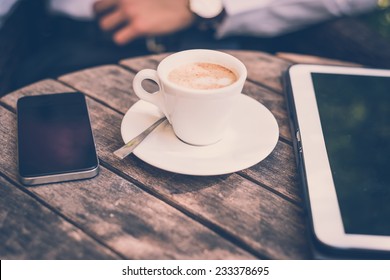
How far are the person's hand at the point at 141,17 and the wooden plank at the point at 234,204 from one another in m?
0.76

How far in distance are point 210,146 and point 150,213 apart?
0.58 feet

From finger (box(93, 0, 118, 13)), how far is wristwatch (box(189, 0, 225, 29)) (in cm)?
27

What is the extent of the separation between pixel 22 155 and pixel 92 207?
0.52 feet

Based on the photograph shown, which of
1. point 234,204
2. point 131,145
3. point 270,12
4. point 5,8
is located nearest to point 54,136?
point 131,145

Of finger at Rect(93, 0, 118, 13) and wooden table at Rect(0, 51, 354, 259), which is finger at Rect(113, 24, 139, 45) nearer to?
finger at Rect(93, 0, 118, 13)

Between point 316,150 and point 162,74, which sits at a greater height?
point 162,74

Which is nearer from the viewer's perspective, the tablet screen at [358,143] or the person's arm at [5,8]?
the tablet screen at [358,143]

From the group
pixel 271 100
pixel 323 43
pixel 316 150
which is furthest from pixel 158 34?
pixel 316 150

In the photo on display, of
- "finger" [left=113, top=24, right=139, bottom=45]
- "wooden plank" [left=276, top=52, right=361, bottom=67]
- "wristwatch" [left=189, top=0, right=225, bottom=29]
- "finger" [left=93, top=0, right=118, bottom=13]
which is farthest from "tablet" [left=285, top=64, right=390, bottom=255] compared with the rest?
"finger" [left=93, top=0, right=118, bottom=13]

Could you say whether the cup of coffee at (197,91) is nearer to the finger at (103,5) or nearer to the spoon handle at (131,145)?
the spoon handle at (131,145)

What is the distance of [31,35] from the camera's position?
1.52m

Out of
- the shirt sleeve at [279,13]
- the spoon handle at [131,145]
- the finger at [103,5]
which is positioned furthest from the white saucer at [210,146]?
the finger at [103,5]

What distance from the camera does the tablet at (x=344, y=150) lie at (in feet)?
2.26
